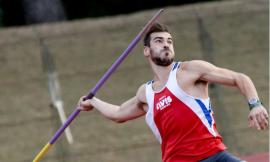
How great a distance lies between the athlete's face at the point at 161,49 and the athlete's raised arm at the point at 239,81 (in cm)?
21

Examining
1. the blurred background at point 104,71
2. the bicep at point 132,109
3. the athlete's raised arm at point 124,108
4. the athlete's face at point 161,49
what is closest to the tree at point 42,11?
the blurred background at point 104,71

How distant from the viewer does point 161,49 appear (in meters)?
7.00

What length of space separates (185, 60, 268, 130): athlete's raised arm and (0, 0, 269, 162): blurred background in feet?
21.4

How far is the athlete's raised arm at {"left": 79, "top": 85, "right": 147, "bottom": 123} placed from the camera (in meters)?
7.40

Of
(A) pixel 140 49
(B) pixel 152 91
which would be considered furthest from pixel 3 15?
(B) pixel 152 91

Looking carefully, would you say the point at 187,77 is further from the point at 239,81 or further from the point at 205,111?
the point at 239,81

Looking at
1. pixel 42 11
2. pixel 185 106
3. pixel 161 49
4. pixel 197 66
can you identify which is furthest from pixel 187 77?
pixel 42 11

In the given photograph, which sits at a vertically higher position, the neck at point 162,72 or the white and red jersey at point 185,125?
the neck at point 162,72

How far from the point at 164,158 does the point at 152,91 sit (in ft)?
1.92

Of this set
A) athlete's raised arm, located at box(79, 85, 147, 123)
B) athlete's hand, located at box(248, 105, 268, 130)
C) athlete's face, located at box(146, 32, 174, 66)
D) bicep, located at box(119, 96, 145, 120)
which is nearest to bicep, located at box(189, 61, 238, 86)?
athlete's face, located at box(146, 32, 174, 66)

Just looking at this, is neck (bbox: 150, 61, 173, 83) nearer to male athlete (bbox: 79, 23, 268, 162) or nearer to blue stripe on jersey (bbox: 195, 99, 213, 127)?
male athlete (bbox: 79, 23, 268, 162)

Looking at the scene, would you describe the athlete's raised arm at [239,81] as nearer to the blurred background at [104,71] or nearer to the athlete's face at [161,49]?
the athlete's face at [161,49]

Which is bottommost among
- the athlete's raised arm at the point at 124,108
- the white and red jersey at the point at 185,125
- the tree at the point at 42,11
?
the tree at the point at 42,11

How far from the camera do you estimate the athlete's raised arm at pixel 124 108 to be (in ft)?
24.3
